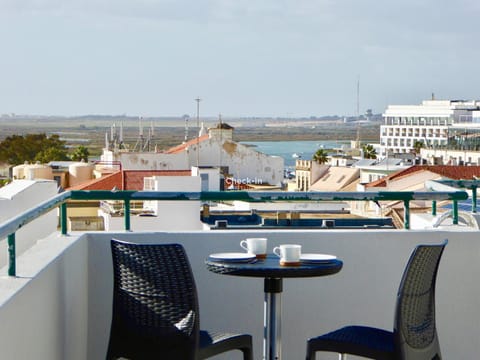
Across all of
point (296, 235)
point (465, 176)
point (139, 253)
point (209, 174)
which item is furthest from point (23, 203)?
point (465, 176)

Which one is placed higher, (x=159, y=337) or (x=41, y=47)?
(x=41, y=47)

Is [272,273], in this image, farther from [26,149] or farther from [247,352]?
[26,149]

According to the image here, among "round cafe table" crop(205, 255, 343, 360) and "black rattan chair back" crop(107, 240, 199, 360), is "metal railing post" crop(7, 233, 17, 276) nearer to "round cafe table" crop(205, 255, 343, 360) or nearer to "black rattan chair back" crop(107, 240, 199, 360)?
"black rattan chair back" crop(107, 240, 199, 360)

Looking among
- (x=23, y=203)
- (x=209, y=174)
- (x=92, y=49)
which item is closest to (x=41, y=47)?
(x=92, y=49)

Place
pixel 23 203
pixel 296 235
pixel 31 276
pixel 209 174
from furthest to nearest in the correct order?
pixel 209 174 → pixel 23 203 → pixel 296 235 → pixel 31 276

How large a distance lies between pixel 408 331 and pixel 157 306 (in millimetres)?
1021

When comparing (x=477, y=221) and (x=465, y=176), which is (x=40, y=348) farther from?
(x=465, y=176)

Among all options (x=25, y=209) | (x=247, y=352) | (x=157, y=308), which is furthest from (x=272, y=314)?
(x=25, y=209)

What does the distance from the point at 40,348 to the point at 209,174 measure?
39.4 metres

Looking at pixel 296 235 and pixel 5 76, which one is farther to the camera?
pixel 5 76

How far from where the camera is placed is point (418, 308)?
4.41 m

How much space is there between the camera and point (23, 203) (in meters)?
7.13

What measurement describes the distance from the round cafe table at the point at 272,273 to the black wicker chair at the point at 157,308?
0.21 m

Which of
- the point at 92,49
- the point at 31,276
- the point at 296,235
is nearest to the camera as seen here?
the point at 31,276
